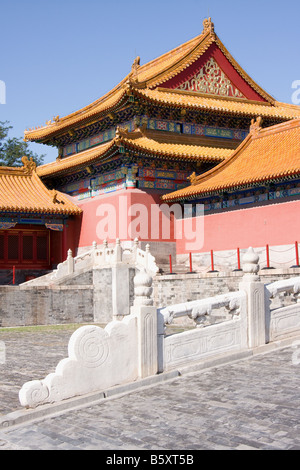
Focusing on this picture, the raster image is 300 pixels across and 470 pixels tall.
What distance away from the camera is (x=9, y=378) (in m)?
9.37

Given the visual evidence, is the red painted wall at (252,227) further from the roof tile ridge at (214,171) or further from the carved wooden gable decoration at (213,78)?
the carved wooden gable decoration at (213,78)

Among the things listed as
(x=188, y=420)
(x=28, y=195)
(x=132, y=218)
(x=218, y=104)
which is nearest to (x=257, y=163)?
(x=132, y=218)

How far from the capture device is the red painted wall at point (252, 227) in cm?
1831

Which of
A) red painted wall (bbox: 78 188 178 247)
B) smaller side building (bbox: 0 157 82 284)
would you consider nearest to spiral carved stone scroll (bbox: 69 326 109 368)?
red painted wall (bbox: 78 188 178 247)

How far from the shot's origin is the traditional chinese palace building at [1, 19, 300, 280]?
891 inches

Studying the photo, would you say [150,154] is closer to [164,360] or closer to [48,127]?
[48,127]

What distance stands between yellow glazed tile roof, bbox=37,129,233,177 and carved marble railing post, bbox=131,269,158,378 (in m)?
13.6

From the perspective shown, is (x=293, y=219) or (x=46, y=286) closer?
(x=293, y=219)

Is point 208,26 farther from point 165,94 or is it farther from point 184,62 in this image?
point 165,94

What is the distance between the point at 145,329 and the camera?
26.3 ft

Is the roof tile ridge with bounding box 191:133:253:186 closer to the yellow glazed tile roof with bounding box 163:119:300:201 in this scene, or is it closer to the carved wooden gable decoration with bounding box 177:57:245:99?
the yellow glazed tile roof with bounding box 163:119:300:201

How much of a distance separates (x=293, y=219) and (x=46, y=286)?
8424 mm

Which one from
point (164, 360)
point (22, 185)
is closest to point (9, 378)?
point (164, 360)
